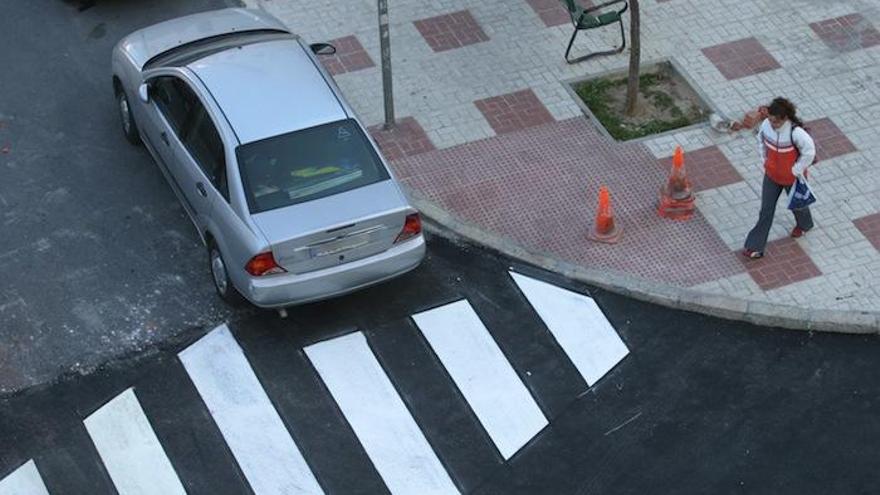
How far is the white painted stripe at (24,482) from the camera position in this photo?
37.7ft

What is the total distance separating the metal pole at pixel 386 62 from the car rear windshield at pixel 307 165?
5.16ft

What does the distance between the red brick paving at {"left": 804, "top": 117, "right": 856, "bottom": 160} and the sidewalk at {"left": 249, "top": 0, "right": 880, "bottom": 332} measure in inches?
0.7

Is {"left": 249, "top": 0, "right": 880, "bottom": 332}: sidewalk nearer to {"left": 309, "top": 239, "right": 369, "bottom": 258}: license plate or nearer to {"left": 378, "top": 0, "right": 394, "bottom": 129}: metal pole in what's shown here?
{"left": 378, "top": 0, "right": 394, "bottom": 129}: metal pole

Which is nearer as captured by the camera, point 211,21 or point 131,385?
point 131,385

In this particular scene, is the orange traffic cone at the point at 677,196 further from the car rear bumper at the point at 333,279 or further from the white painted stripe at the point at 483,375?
the car rear bumper at the point at 333,279

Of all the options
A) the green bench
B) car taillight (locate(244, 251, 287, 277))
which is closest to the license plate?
car taillight (locate(244, 251, 287, 277))

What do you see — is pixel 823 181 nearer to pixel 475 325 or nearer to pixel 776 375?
pixel 776 375

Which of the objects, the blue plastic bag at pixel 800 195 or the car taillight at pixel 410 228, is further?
the blue plastic bag at pixel 800 195

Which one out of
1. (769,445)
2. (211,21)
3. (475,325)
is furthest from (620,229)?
(211,21)

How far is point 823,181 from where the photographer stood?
14.3 m

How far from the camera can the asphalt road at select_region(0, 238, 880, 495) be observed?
11703 mm

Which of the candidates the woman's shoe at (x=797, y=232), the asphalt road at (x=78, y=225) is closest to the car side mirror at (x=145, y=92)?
the asphalt road at (x=78, y=225)

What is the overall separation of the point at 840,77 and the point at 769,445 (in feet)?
16.9

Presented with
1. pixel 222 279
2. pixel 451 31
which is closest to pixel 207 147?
pixel 222 279
